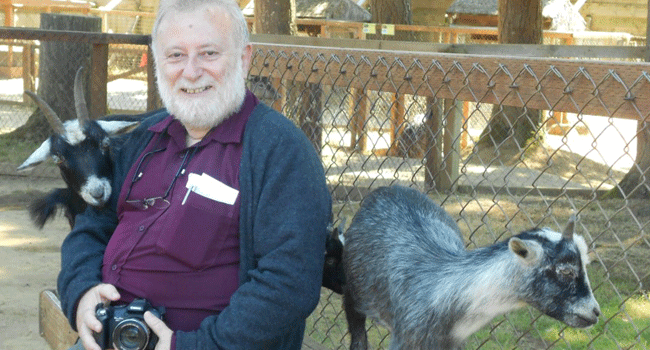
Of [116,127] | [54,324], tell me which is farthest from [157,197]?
[116,127]

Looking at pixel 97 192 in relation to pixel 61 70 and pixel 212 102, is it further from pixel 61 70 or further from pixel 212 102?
pixel 61 70

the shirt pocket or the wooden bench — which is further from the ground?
the shirt pocket

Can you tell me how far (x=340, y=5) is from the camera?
1203cm

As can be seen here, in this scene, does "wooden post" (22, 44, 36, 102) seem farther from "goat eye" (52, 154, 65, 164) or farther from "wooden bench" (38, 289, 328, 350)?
"wooden bench" (38, 289, 328, 350)

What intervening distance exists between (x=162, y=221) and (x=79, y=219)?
507mm

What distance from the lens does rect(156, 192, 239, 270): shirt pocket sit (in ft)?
7.75

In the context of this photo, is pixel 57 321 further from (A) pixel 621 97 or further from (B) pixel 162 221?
(A) pixel 621 97

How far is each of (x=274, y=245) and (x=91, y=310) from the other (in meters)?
0.62

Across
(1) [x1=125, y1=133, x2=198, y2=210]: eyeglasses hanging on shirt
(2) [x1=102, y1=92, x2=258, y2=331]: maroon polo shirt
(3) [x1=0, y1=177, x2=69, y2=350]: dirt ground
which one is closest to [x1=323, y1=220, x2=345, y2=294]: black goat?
(2) [x1=102, y1=92, x2=258, y2=331]: maroon polo shirt

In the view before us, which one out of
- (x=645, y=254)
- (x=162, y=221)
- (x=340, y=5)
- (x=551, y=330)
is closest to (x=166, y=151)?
(x=162, y=221)

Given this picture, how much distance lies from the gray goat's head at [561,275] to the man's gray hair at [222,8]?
3.29ft

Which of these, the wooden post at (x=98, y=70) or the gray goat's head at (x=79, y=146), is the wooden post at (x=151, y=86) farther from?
the gray goat's head at (x=79, y=146)

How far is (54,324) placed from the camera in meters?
3.36

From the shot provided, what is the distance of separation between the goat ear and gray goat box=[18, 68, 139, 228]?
1.92 m
